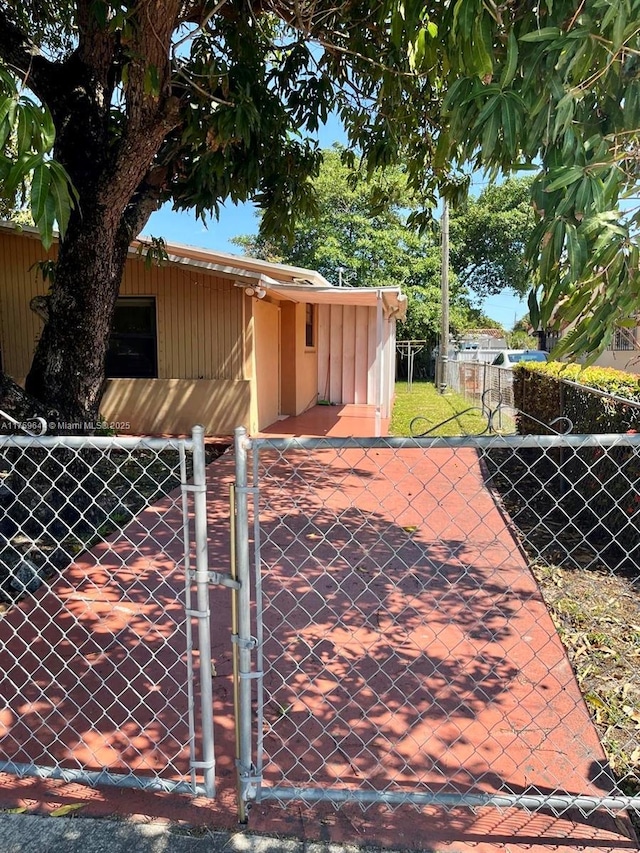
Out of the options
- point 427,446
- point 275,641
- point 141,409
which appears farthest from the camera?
point 141,409

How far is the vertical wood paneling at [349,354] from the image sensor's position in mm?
17312

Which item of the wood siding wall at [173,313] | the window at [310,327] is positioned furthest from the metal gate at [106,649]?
the window at [310,327]

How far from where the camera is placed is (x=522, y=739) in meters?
2.90

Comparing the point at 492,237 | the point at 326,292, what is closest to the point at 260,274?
the point at 326,292

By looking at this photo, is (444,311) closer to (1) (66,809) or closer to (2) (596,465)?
(2) (596,465)

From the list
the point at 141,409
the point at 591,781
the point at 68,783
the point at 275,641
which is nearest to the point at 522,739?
the point at 591,781

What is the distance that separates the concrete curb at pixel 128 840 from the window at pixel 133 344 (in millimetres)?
9697

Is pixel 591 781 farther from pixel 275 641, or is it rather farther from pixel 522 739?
pixel 275 641

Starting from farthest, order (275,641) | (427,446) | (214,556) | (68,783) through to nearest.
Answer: (214,556), (275,641), (68,783), (427,446)

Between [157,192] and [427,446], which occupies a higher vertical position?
[157,192]

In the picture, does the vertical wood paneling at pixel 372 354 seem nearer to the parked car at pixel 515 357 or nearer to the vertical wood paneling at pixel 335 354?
the vertical wood paneling at pixel 335 354

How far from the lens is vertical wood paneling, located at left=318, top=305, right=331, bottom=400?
17.5m

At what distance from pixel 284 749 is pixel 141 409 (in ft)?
30.4

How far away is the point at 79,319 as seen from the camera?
627cm
